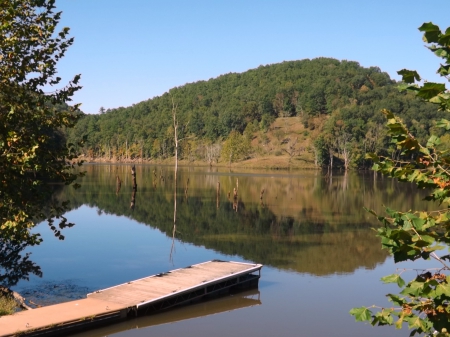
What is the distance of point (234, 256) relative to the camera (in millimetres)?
28844

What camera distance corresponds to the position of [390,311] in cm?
503

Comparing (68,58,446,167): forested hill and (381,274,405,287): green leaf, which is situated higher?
(68,58,446,167): forested hill

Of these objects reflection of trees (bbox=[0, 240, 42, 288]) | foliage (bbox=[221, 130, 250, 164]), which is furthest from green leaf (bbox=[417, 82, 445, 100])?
foliage (bbox=[221, 130, 250, 164])

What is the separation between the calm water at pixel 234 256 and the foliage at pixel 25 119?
4.61 meters

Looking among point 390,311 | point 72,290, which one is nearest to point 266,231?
point 72,290

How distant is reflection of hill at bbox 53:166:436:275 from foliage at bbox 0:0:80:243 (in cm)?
1584

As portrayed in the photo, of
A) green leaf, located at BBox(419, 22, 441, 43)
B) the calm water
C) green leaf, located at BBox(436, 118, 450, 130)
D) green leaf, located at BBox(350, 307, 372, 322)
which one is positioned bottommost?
the calm water

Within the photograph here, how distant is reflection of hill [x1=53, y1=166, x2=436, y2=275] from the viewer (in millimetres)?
30250

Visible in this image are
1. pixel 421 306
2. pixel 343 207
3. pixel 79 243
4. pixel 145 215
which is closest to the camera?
pixel 421 306

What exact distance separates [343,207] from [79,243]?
2972 cm

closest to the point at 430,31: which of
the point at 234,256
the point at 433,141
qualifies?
the point at 433,141

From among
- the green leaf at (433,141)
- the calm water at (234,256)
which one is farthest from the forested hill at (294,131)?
the green leaf at (433,141)

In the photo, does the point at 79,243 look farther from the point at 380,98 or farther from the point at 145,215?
the point at 380,98

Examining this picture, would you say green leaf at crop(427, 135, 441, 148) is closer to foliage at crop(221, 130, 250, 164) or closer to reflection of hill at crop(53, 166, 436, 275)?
reflection of hill at crop(53, 166, 436, 275)
